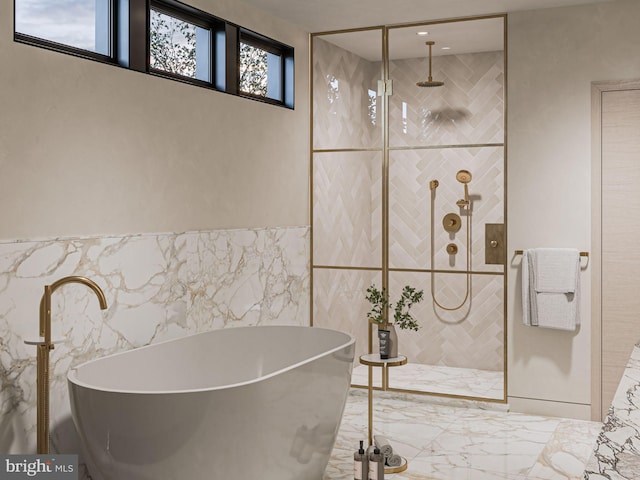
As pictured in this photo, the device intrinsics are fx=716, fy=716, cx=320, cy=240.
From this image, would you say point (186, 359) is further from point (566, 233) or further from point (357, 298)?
point (566, 233)

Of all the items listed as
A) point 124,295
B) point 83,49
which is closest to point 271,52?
→ point 83,49

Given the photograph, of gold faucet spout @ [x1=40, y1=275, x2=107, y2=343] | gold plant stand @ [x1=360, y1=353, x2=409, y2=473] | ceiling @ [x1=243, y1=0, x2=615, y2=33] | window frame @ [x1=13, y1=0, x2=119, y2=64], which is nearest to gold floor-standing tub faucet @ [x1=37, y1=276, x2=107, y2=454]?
gold faucet spout @ [x1=40, y1=275, x2=107, y2=343]

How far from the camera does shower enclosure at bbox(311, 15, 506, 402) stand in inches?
204

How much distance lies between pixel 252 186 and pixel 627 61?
2.55 metres

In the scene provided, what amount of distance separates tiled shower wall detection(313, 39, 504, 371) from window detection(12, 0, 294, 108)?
1.85 ft

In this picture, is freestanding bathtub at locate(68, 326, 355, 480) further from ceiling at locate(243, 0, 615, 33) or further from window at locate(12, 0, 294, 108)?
ceiling at locate(243, 0, 615, 33)

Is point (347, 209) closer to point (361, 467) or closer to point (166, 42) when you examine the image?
point (166, 42)

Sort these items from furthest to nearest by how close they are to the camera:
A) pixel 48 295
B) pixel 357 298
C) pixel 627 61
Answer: pixel 357 298 < pixel 627 61 < pixel 48 295

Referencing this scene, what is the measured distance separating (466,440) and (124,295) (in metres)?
2.20

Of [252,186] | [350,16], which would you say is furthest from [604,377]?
[350,16]

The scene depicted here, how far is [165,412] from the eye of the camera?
268 centimetres

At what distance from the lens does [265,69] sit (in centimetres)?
505

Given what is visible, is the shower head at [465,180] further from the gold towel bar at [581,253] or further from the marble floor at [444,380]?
the marble floor at [444,380]

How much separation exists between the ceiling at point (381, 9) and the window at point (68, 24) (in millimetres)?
1287
